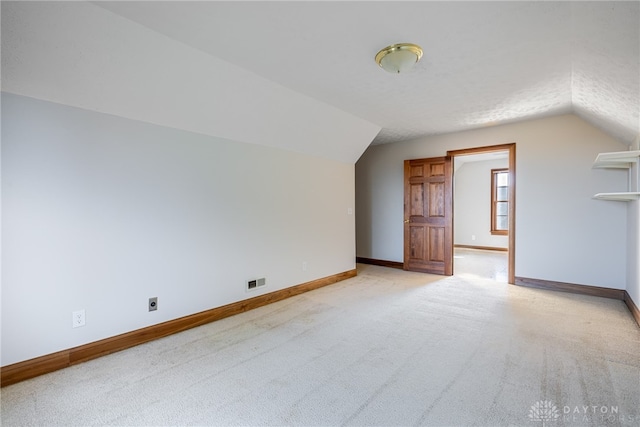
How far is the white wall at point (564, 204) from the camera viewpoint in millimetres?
3812

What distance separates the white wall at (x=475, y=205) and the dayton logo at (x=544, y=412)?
21.0 ft

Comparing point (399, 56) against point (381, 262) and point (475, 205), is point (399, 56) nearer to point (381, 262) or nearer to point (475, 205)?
point (381, 262)

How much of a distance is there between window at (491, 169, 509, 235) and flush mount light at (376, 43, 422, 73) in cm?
650

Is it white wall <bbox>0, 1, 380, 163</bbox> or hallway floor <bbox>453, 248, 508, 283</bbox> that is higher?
white wall <bbox>0, 1, 380, 163</bbox>

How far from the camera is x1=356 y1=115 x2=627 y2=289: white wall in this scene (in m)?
3.81

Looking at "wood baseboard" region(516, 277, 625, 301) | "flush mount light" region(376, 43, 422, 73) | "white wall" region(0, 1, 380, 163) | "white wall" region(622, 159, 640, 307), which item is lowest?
"wood baseboard" region(516, 277, 625, 301)

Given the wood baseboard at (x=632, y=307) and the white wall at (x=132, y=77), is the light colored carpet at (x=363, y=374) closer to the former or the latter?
the wood baseboard at (x=632, y=307)

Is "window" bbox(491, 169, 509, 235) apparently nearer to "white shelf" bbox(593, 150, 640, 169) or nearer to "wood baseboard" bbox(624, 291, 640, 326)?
"white shelf" bbox(593, 150, 640, 169)

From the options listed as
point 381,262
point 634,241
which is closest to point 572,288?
point 634,241

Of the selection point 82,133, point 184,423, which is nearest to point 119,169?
point 82,133

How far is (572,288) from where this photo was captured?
4027 mm

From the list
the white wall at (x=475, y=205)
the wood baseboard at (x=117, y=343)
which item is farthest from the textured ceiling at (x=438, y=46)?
the white wall at (x=475, y=205)

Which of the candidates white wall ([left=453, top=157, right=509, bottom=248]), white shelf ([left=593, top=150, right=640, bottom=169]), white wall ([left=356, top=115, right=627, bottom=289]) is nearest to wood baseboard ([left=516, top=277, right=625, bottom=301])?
white wall ([left=356, top=115, right=627, bottom=289])

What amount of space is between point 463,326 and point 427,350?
71cm
